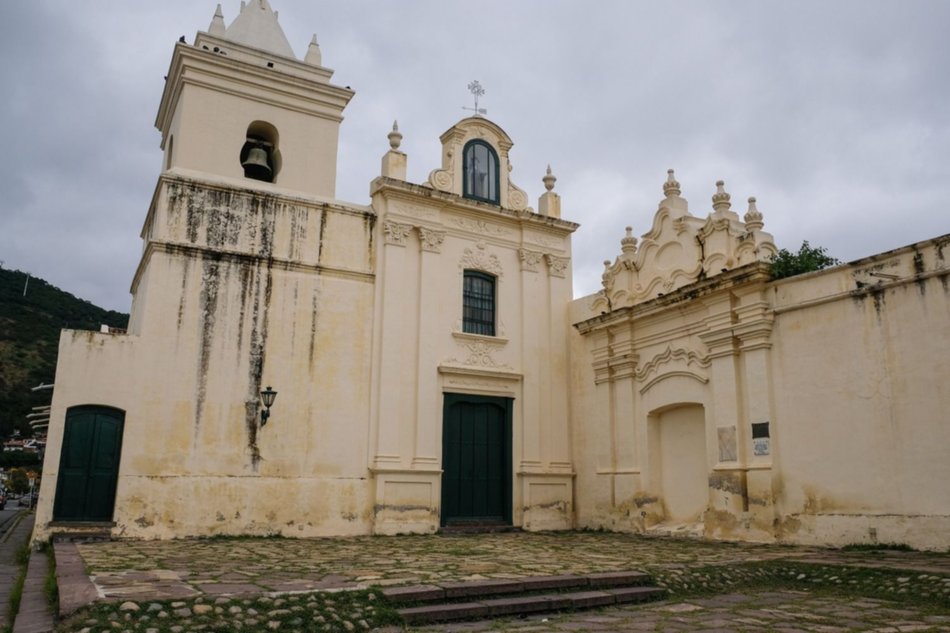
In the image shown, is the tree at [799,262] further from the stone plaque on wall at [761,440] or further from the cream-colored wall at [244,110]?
the cream-colored wall at [244,110]

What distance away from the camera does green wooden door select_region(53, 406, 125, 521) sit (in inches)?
487

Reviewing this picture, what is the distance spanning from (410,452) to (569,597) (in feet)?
27.4

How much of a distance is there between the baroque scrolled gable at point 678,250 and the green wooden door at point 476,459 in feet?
11.0

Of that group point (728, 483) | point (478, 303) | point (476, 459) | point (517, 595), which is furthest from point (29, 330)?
point (517, 595)

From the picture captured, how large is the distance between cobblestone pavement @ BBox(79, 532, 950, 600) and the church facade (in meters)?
1.03

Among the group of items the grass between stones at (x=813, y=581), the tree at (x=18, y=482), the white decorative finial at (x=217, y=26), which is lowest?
the grass between stones at (x=813, y=581)

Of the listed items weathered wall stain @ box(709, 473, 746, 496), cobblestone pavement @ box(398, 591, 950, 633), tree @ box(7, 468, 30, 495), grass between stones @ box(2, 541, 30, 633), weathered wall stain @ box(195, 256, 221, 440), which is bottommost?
grass between stones @ box(2, 541, 30, 633)

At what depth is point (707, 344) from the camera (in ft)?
44.1

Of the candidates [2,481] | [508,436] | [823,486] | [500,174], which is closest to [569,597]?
[823,486]

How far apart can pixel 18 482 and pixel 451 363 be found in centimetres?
4569

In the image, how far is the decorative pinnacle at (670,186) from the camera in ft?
49.7

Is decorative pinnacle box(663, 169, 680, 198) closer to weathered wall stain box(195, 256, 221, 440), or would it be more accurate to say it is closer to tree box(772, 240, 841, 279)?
tree box(772, 240, 841, 279)

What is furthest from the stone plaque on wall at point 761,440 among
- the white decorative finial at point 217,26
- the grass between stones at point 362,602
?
the white decorative finial at point 217,26

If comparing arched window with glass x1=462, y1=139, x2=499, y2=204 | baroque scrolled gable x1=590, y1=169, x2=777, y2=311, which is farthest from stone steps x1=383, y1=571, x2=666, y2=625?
arched window with glass x1=462, y1=139, x2=499, y2=204
